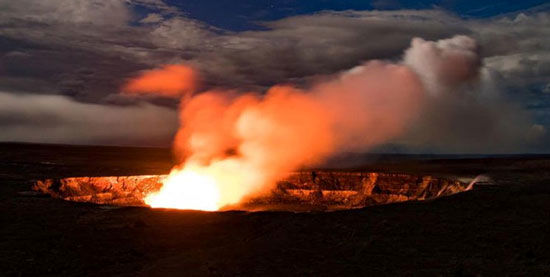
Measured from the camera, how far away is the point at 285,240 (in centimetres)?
1695

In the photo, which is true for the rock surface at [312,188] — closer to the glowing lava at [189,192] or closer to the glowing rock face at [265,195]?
the glowing rock face at [265,195]

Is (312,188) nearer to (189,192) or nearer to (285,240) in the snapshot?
(189,192)

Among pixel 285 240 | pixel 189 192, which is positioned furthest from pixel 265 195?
pixel 285 240

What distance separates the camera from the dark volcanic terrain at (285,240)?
44.9 ft

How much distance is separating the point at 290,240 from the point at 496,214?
9.87 meters

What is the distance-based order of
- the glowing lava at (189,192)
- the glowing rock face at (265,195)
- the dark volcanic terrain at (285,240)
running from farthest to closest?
the glowing lava at (189,192)
the glowing rock face at (265,195)
the dark volcanic terrain at (285,240)

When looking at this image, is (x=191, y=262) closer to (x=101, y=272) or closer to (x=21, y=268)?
(x=101, y=272)

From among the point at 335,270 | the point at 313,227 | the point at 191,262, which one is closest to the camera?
the point at 335,270

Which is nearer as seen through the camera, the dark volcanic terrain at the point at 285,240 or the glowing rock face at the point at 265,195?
the dark volcanic terrain at the point at 285,240

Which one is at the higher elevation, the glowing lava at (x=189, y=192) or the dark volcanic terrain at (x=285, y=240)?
the glowing lava at (x=189, y=192)

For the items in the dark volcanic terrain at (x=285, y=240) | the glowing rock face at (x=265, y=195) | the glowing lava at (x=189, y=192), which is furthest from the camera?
the glowing lava at (x=189, y=192)

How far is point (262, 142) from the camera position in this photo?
4584 centimetres

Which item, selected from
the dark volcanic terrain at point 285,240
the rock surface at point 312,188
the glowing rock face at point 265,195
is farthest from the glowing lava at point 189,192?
the dark volcanic terrain at point 285,240

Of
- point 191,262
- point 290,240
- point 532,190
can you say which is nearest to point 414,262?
point 290,240
